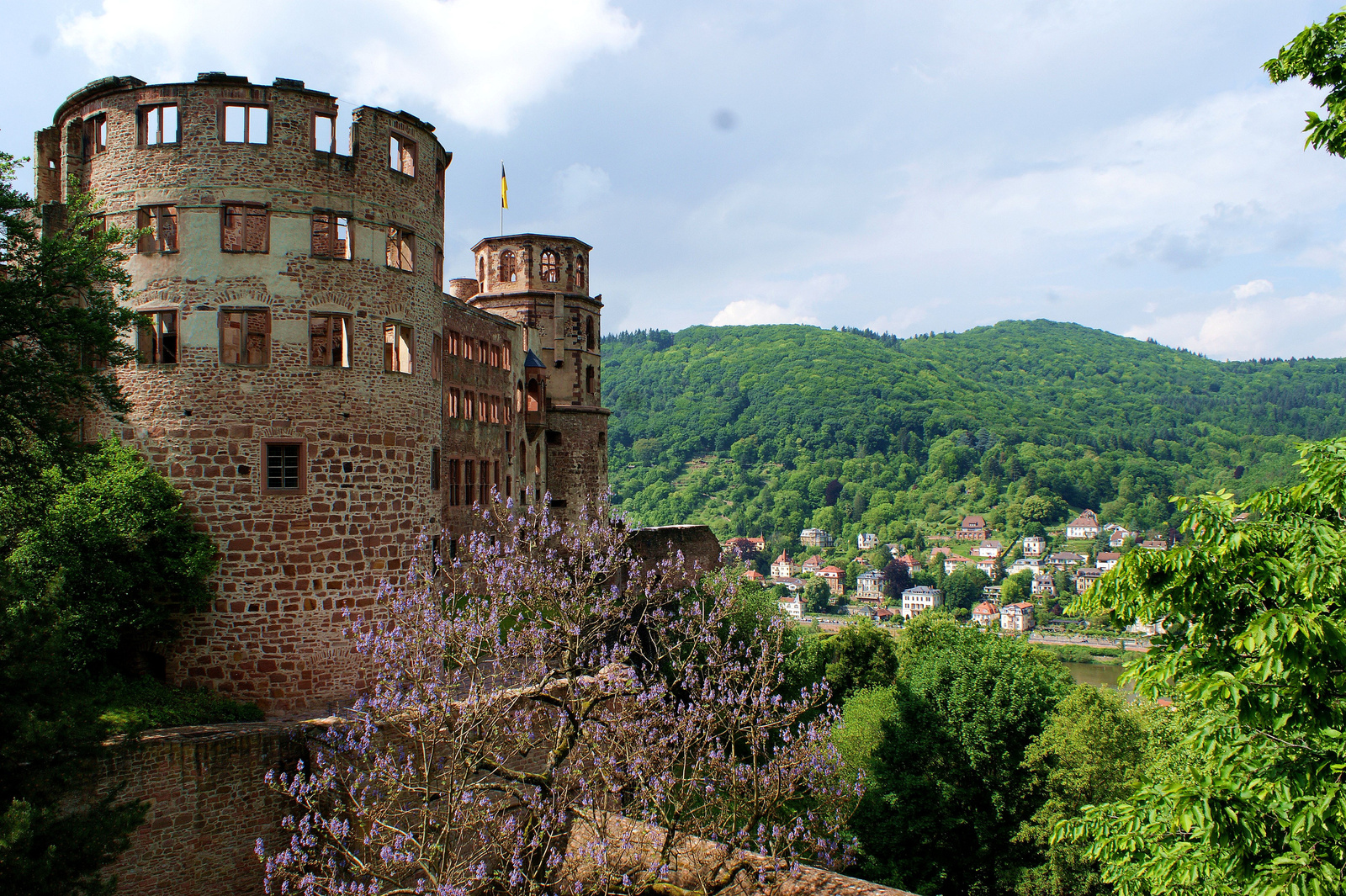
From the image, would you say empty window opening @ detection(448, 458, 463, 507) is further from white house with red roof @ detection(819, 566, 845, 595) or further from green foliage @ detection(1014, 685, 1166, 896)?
white house with red roof @ detection(819, 566, 845, 595)

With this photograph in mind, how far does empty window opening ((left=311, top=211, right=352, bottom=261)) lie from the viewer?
19328mm

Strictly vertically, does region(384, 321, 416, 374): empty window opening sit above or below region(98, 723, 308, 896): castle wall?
above

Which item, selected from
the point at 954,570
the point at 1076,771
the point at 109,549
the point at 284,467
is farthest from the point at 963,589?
the point at 109,549

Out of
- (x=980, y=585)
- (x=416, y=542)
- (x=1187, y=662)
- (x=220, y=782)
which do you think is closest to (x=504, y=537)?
(x=416, y=542)

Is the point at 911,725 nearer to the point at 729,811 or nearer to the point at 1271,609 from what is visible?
the point at 729,811

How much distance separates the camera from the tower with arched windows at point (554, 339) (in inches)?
1464

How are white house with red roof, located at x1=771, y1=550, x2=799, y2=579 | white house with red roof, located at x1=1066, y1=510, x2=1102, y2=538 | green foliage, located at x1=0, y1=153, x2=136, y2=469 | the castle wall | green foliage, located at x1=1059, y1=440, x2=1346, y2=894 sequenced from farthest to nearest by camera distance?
white house with red roof, located at x1=1066, y1=510, x2=1102, y2=538, white house with red roof, located at x1=771, y1=550, x2=799, y2=579, green foliage, located at x1=0, y1=153, x2=136, y2=469, the castle wall, green foliage, located at x1=1059, y1=440, x2=1346, y2=894

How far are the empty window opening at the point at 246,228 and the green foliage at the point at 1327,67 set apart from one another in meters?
17.8

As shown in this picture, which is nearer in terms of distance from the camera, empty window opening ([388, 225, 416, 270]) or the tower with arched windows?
empty window opening ([388, 225, 416, 270])

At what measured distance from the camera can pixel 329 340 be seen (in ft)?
63.4

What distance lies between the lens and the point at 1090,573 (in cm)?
15625

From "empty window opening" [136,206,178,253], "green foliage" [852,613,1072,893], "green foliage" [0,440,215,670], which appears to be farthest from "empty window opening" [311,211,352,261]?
"green foliage" [852,613,1072,893]

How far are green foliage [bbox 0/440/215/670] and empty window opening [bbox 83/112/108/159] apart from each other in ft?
21.2

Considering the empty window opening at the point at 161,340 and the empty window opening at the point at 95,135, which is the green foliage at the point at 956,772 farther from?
the empty window opening at the point at 95,135
